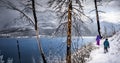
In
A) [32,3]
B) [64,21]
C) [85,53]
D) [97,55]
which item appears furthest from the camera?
[32,3]

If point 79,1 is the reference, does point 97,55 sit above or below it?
below

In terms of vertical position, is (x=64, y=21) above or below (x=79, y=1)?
below

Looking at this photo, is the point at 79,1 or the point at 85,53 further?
the point at 85,53

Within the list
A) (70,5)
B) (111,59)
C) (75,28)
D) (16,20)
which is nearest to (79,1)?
(70,5)

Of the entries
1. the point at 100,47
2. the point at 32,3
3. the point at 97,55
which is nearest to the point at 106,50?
the point at 97,55

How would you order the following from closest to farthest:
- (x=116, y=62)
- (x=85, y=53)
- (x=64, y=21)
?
1. (x=116, y=62)
2. (x=64, y=21)
3. (x=85, y=53)

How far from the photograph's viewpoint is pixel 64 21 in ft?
67.7

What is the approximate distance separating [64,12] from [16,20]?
9584mm

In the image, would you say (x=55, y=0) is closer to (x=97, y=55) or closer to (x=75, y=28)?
(x=75, y=28)

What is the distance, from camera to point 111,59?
20.9 metres

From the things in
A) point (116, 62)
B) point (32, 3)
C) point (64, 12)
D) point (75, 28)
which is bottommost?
point (116, 62)

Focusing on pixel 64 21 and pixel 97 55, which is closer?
pixel 64 21

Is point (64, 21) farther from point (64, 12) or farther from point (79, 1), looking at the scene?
point (79, 1)

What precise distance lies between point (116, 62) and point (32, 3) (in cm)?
1363
